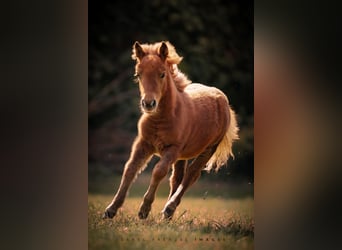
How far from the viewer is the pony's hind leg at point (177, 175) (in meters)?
2.78

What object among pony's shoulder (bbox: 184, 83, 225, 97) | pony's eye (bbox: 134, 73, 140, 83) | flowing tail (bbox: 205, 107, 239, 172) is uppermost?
pony's eye (bbox: 134, 73, 140, 83)

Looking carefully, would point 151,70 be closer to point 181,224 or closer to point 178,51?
point 178,51

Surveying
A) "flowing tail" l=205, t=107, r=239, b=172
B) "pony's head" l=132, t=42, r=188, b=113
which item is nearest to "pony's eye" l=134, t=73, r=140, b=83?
"pony's head" l=132, t=42, r=188, b=113

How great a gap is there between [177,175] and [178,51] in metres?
0.69

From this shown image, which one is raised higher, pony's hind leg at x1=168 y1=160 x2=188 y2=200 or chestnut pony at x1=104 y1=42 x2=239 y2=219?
chestnut pony at x1=104 y1=42 x2=239 y2=219

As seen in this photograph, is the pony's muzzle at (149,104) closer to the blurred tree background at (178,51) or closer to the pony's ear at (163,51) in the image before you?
the blurred tree background at (178,51)

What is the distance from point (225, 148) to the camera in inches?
111

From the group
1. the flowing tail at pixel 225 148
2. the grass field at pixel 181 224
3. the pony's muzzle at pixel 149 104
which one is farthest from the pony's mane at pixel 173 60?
the grass field at pixel 181 224

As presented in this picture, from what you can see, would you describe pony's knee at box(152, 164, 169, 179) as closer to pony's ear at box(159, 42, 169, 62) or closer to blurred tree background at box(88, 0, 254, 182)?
blurred tree background at box(88, 0, 254, 182)

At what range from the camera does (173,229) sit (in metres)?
2.74

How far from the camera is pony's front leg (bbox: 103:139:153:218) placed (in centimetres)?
273

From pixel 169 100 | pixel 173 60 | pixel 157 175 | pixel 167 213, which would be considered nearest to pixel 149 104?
pixel 169 100

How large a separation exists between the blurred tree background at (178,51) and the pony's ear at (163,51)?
6cm
